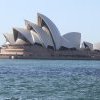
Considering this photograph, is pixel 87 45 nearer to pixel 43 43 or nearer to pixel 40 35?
pixel 43 43

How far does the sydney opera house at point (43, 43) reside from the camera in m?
105

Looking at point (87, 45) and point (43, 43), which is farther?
point (87, 45)

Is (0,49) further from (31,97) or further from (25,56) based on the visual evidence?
(31,97)

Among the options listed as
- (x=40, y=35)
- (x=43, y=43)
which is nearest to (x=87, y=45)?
(x=43, y=43)

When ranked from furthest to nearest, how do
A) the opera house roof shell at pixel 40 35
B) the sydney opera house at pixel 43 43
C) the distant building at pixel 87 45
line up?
the distant building at pixel 87 45 → the sydney opera house at pixel 43 43 → the opera house roof shell at pixel 40 35

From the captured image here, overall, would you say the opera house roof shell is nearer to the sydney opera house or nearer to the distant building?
the sydney opera house

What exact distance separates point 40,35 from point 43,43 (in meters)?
4.48

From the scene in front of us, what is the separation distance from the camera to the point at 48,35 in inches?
4188

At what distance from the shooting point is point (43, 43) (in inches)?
4333

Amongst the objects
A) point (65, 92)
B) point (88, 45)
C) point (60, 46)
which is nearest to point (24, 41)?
point (60, 46)

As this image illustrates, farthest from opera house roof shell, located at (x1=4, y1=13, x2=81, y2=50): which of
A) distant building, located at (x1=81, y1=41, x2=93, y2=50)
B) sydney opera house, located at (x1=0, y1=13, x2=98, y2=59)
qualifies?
distant building, located at (x1=81, y1=41, x2=93, y2=50)

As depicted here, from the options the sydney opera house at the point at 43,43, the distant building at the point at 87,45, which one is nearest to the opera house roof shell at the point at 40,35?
the sydney opera house at the point at 43,43

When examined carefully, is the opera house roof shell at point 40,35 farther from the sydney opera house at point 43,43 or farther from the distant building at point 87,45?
the distant building at point 87,45

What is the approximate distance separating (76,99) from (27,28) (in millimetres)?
83655
